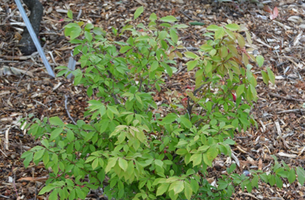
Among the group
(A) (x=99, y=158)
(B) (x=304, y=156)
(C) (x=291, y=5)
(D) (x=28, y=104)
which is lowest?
(B) (x=304, y=156)

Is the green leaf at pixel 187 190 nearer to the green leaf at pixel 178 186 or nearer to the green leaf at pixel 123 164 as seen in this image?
the green leaf at pixel 178 186

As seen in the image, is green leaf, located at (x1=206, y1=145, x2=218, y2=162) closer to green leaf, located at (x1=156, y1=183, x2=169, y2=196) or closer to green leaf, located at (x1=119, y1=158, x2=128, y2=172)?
green leaf, located at (x1=156, y1=183, x2=169, y2=196)

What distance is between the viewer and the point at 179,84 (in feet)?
12.4

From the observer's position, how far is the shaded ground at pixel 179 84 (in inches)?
117

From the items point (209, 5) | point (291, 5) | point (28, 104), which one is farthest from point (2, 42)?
point (291, 5)

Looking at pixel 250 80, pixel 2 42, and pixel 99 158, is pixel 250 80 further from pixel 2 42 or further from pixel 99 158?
pixel 2 42

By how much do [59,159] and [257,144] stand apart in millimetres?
2170

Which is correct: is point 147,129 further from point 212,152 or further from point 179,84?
point 179,84

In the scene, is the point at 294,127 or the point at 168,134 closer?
the point at 168,134

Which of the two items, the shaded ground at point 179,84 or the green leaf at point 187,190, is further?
the shaded ground at point 179,84

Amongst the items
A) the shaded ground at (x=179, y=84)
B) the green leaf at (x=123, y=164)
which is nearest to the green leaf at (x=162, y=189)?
the green leaf at (x=123, y=164)

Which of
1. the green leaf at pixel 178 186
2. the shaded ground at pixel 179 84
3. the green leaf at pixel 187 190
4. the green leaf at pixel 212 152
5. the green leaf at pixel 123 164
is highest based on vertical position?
the green leaf at pixel 123 164

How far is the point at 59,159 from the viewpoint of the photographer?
187 cm

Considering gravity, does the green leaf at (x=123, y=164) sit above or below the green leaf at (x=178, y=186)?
above
